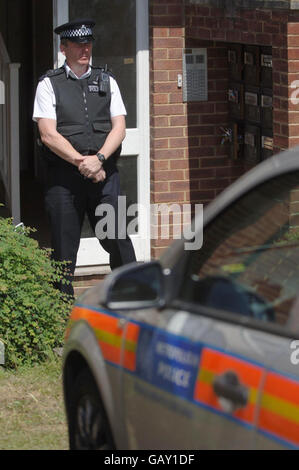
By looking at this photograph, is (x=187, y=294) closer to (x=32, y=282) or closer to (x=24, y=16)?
(x=32, y=282)

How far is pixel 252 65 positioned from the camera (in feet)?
29.2

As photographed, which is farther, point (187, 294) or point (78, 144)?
point (78, 144)

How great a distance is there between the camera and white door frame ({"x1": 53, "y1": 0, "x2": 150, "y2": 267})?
354 inches

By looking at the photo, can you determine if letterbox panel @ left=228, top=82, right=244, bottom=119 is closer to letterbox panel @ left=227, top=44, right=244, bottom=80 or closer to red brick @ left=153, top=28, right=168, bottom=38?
letterbox panel @ left=227, top=44, right=244, bottom=80

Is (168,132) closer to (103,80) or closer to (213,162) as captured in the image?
(213,162)

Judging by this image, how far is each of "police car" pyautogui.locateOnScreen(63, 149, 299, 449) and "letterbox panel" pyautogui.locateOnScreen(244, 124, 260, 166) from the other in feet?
15.8

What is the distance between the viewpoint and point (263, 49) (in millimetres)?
8773

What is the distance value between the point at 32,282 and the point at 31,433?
4.34 ft

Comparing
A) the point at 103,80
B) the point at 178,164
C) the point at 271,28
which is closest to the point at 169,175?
the point at 178,164

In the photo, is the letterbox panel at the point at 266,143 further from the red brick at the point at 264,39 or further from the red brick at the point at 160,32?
the red brick at the point at 160,32

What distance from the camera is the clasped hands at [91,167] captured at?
7.44 metres

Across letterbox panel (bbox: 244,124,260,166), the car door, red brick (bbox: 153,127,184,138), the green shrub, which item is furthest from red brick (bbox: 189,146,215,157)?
the car door

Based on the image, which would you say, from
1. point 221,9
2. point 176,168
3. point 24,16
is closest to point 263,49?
point 221,9

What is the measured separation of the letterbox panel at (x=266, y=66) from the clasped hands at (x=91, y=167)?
6.00ft
